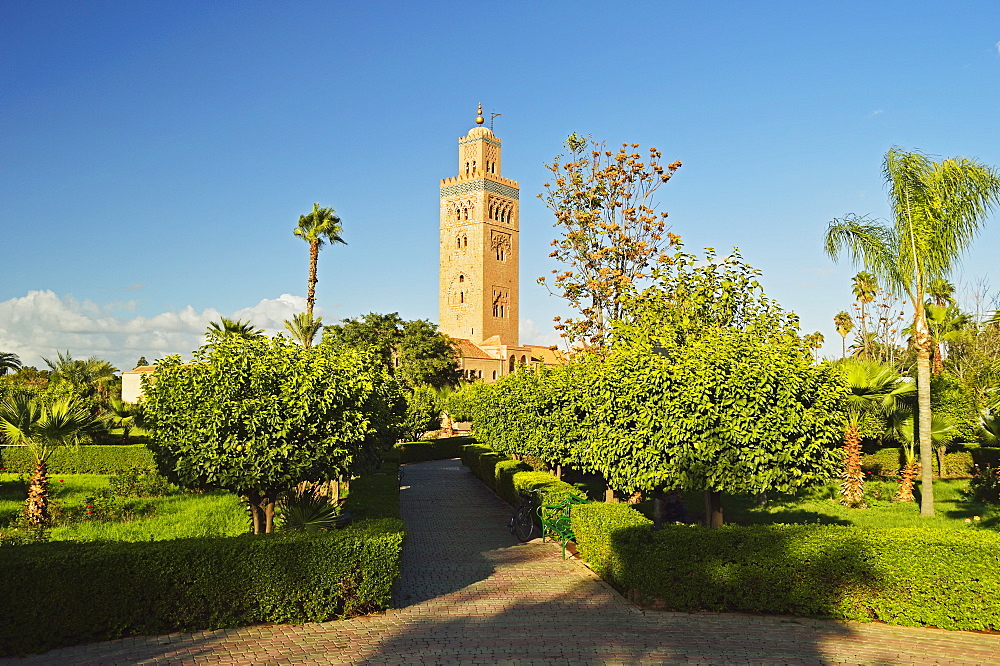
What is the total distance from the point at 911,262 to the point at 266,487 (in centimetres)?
1212

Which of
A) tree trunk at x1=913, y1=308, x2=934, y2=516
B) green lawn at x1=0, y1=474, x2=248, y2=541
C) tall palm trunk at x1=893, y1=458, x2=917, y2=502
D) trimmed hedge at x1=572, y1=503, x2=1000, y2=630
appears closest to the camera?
trimmed hedge at x1=572, y1=503, x2=1000, y2=630

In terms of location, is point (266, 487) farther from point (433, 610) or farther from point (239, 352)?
point (433, 610)

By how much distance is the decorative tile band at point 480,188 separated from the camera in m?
91.4

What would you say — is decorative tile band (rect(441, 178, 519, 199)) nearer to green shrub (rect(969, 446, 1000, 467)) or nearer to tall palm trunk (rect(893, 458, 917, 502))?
green shrub (rect(969, 446, 1000, 467))

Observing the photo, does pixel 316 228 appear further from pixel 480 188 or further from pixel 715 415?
pixel 480 188

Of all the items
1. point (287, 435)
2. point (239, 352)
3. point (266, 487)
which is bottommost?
point (266, 487)

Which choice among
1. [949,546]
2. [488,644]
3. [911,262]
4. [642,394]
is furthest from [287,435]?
[911,262]

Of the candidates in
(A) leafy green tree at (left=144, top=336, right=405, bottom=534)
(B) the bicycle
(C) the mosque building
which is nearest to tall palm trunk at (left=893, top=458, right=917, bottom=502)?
(B) the bicycle

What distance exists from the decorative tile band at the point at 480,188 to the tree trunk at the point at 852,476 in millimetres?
75302

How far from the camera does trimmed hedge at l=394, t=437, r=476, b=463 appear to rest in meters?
39.2

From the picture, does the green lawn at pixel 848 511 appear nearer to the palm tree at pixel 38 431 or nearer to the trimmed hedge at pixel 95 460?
the palm tree at pixel 38 431

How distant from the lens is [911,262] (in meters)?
14.8

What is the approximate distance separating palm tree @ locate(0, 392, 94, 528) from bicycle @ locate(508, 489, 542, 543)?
30.1 ft

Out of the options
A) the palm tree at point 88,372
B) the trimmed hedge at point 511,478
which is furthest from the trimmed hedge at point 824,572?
the palm tree at point 88,372
